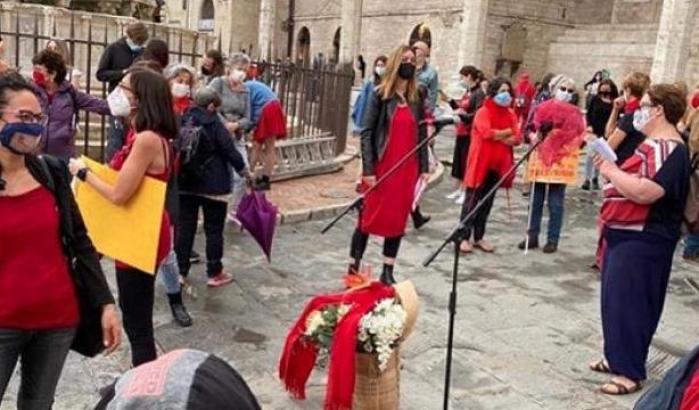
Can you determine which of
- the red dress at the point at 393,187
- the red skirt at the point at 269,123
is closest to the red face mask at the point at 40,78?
the red skirt at the point at 269,123

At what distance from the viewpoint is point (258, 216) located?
5848 mm

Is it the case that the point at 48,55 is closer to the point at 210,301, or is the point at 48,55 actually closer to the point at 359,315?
the point at 210,301

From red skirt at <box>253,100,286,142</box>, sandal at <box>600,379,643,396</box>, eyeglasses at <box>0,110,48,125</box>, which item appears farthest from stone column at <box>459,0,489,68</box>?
eyeglasses at <box>0,110,48,125</box>

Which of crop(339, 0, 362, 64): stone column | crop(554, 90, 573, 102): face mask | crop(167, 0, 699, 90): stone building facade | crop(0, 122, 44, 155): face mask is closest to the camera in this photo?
crop(0, 122, 44, 155): face mask

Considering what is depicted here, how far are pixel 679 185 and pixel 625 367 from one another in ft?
3.81

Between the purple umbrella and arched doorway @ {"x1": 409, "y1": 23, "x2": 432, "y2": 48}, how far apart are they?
29.9m

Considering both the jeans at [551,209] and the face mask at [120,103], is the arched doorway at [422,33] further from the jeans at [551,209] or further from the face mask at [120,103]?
the face mask at [120,103]

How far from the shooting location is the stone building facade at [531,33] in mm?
25469

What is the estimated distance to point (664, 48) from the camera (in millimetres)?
25172

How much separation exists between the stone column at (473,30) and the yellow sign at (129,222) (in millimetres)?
27722

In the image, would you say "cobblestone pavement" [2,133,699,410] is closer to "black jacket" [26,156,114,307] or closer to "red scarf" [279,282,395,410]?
"red scarf" [279,282,395,410]

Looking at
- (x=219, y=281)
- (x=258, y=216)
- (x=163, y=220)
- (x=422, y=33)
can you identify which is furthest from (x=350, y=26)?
(x=163, y=220)

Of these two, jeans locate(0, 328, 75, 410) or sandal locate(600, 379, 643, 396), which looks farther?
sandal locate(600, 379, 643, 396)

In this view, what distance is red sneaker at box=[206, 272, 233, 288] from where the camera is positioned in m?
5.88
